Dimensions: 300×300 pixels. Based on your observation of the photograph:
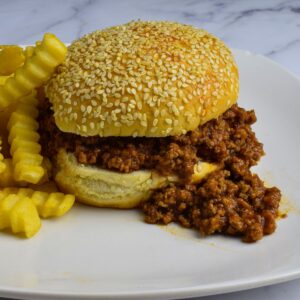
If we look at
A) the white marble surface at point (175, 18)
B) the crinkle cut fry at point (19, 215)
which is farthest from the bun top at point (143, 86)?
the white marble surface at point (175, 18)

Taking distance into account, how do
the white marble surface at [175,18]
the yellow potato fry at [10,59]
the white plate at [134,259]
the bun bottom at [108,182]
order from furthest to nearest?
the white marble surface at [175,18]
the yellow potato fry at [10,59]
the bun bottom at [108,182]
the white plate at [134,259]

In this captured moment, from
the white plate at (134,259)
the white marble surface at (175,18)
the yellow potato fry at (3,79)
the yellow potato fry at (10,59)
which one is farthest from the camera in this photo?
the white marble surface at (175,18)

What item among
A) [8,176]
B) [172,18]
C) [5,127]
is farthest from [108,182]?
[172,18]

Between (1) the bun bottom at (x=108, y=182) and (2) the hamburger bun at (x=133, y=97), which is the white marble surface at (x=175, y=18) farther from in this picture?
(1) the bun bottom at (x=108, y=182)

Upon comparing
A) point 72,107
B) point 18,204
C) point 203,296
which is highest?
point 72,107

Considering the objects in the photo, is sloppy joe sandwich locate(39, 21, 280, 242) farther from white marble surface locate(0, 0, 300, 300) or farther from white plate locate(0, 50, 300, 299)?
white marble surface locate(0, 0, 300, 300)

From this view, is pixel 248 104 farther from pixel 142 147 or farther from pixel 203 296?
pixel 203 296

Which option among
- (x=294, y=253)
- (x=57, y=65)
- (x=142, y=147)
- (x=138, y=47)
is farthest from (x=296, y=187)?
(x=57, y=65)
